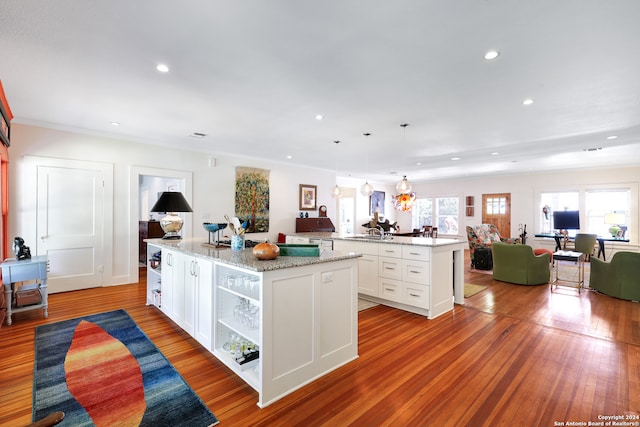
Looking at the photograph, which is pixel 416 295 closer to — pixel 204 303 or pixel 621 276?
pixel 204 303

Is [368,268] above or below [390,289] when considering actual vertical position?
above

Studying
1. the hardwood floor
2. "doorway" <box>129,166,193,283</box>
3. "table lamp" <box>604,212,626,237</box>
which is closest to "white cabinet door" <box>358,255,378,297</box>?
the hardwood floor

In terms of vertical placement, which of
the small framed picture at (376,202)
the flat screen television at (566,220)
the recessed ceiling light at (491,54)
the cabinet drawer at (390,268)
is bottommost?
the cabinet drawer at (390,268)

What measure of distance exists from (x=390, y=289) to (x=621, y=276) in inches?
140

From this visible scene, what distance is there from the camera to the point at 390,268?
3969mm

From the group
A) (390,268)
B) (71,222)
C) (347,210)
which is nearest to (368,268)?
(390,268)

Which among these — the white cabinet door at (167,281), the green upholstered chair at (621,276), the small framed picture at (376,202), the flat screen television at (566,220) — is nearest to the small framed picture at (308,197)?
the small framed picture at (376,202)

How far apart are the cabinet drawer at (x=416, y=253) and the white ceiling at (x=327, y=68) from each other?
1771 millimetres

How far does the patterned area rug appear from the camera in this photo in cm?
464

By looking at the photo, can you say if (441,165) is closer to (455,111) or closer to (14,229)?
(455,111)

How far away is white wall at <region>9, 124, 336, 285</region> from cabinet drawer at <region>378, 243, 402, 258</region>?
2456 mm

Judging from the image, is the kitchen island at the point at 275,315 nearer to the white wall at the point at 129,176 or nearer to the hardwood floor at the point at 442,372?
the hardwood floor at the point at 442,372

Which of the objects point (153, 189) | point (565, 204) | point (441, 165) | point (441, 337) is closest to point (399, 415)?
point (441, 337)

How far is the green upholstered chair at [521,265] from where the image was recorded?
531 centimetres
